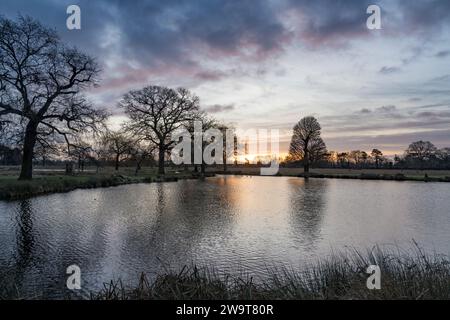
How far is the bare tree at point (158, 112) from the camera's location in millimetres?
43688

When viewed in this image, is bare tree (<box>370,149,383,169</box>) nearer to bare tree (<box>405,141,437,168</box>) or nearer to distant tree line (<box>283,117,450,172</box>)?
distant tree line (<box>283,117,450,172</box>)

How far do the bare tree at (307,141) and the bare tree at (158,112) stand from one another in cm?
2679

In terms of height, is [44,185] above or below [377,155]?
below

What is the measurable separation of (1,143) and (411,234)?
1037 inches

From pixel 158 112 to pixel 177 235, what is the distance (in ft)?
114

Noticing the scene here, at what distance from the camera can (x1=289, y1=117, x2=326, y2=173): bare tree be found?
6356cm

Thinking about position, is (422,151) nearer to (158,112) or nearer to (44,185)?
(158,112)

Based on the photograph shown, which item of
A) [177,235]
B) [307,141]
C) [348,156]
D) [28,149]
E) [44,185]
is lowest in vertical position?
[177,235]

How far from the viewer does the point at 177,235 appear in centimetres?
1197

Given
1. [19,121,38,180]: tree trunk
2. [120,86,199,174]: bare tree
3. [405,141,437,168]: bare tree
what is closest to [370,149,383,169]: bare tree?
[405,141,437,168]: bare tree

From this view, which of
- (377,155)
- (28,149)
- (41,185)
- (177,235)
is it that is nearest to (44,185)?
(41,185)

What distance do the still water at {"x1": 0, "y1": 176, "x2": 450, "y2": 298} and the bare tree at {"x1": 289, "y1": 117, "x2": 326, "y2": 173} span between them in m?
44.6
